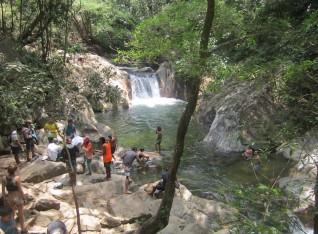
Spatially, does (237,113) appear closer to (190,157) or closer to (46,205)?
(190,157)

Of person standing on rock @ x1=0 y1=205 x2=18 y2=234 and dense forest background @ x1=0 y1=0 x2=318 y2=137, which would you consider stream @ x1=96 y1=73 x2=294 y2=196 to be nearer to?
dense forest background @ x1=0 y1=0 x2=318 y2=137

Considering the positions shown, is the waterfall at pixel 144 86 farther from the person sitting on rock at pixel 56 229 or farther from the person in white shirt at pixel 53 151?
the person sitting on rock at pixel 56 229

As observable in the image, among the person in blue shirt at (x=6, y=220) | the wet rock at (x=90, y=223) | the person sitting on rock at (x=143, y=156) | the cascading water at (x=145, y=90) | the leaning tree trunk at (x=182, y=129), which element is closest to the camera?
the leaning tree trunk at (x=182, y=129)

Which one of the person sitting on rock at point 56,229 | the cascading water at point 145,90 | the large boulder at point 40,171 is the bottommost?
the person sitting on rock at point 56,229

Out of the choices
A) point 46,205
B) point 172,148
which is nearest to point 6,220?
point 46,205

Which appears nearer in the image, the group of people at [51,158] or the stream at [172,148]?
the group of people at [51,158]

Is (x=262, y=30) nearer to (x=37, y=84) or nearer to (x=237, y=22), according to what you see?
(x=237, y=22)

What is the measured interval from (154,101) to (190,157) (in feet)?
42.2

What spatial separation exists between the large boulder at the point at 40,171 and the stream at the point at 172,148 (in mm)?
3008

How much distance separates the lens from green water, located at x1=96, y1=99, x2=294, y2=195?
1102 centimetres

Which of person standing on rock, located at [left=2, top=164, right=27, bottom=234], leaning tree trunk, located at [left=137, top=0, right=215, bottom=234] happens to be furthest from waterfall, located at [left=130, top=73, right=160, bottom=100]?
leaning tree trunk, located at [left=137, top=0, right=215, bottom=234]

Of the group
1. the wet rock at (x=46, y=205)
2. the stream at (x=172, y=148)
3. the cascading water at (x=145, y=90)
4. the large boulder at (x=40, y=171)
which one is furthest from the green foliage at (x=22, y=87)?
the cascading water at (x=145, y=90)

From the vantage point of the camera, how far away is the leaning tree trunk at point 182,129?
4.52m

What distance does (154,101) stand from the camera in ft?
82.0
